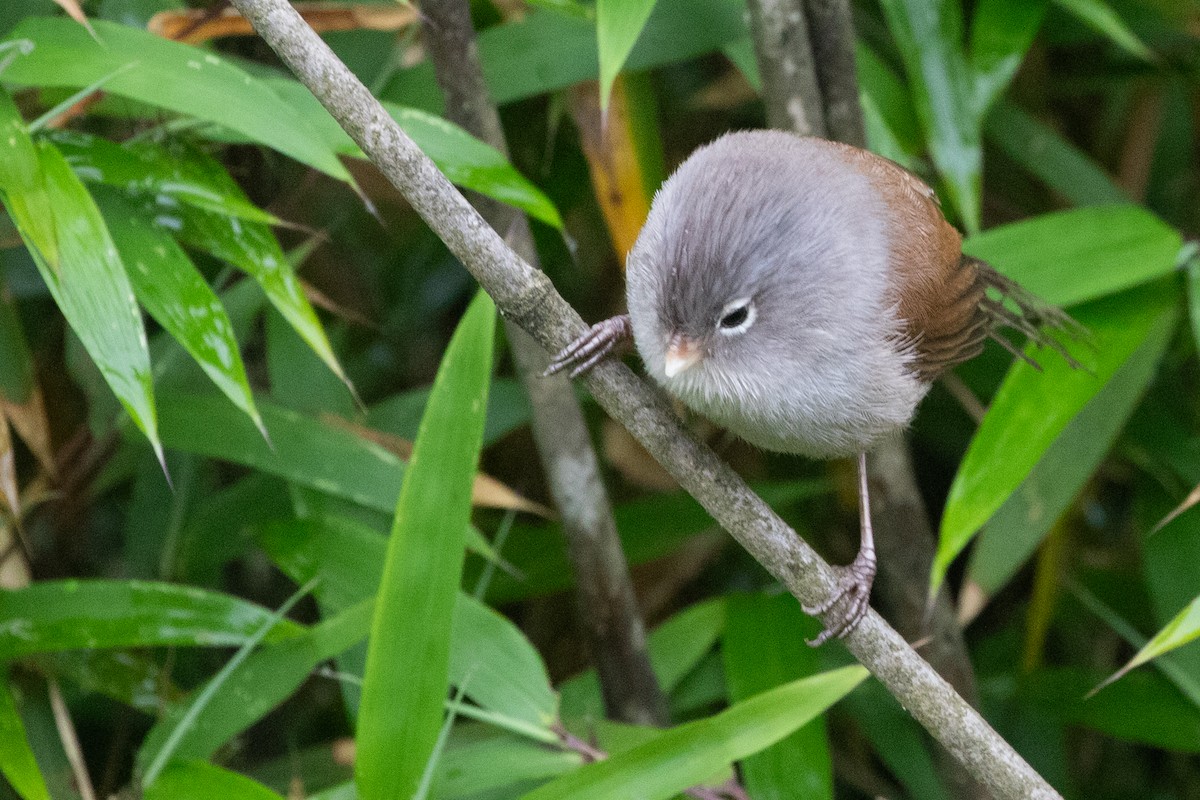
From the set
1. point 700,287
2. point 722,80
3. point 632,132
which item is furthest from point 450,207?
point 722,80

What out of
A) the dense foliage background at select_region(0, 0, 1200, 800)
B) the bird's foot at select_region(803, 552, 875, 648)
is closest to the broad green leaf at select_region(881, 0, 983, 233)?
the dense foliage background at select_region(0, 0, 1200, 800)

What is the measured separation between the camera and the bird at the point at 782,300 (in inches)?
64.5

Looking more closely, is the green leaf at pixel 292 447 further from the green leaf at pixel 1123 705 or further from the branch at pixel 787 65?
the green leaf at pixel 1123 705

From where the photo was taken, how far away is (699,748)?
1823 millimetres

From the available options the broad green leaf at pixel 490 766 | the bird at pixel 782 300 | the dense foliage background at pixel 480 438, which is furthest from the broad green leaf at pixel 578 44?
the broad green leaf at pixel 490 766

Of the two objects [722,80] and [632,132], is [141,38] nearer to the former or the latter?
[632,132]

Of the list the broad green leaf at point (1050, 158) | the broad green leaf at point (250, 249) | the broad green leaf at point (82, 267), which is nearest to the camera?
the broad green leaf at point (82, 267)

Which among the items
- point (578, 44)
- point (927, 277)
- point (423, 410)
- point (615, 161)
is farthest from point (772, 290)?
point (423, 410)

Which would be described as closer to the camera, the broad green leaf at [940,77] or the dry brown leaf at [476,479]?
the dry brown leaf at [476,479]

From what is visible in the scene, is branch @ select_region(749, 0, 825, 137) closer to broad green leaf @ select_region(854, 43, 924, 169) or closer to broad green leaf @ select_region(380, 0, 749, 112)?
broad green leaf @ select_region(380, 0, 749, 112)

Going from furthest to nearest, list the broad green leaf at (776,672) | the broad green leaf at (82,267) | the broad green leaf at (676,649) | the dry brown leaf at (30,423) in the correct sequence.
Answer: the broad green leaf at (676,649) < the broad green leaf at (776,672) < the dry brown leaf at (30,423) < the broad green leaf at (82,267)

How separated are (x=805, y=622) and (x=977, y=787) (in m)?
0.51

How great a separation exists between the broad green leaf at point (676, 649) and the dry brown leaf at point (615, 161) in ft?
2.75

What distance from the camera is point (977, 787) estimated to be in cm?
255
